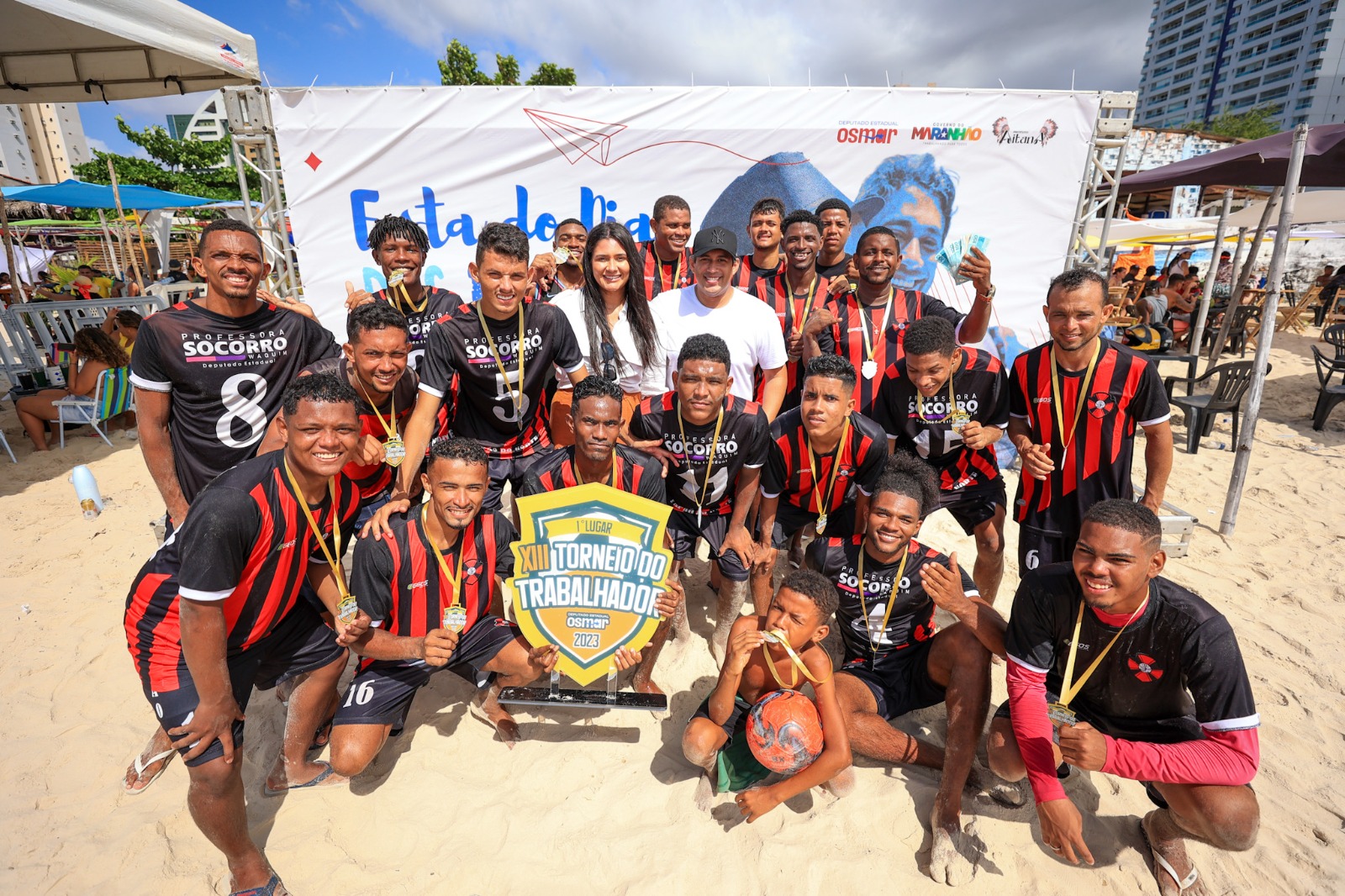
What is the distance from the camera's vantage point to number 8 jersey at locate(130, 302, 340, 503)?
11.0 feet

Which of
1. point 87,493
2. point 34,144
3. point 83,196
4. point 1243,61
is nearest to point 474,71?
point 83,196

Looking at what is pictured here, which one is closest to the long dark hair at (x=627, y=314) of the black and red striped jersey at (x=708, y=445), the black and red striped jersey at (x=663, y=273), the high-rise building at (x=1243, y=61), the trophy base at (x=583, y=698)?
the black and red striped jersey at (x=708, y=445)

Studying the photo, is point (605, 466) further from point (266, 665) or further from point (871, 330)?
point (871, 330)

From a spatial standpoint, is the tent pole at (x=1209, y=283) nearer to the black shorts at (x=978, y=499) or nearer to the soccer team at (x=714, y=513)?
the black shorts at (x=978, y=499)

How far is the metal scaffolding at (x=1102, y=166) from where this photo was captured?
6.37m

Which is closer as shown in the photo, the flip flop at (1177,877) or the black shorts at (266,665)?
the black shorts at (266,665)

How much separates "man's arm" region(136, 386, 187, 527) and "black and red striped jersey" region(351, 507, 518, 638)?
134cm

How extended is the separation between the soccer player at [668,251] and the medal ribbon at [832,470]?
1878 mm

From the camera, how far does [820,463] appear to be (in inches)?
153

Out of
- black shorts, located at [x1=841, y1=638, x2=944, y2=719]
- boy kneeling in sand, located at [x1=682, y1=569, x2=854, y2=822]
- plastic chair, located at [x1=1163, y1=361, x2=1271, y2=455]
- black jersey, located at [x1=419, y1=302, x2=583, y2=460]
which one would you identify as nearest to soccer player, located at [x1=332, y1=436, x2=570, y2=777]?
black jersey, located at [x1=419, y1=302, x2=583, y2=460]

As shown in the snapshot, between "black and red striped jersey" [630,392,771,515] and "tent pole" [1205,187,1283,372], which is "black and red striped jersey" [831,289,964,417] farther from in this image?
"tent pole" [1205,187,1283,372]

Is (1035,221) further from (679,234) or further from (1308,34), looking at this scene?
(1308,34)

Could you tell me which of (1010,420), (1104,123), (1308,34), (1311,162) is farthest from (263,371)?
(1308,34)

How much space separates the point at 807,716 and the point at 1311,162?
8842mm
